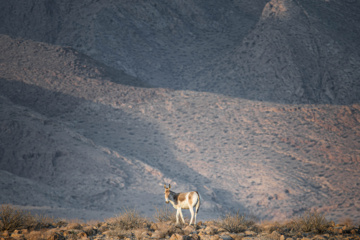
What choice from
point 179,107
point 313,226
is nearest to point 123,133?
point 179,107

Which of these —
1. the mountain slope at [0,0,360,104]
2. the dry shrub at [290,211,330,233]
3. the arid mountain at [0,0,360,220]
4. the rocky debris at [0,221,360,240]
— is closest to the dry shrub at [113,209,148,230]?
the rocky debris at [0,221,360,240]

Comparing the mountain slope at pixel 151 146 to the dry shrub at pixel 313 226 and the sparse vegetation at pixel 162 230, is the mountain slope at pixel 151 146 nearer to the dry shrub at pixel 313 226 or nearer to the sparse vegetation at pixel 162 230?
the sparse vegetation at pixel 162 230

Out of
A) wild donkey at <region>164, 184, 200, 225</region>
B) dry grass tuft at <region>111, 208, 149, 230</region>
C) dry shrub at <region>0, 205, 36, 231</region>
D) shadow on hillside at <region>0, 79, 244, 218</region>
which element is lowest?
shadow on hillside at <region>0, 79, 244, 218</region>

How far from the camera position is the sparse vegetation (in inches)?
378

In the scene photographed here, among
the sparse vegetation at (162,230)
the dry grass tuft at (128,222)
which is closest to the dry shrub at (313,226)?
the sparse vegetation at (162,230)

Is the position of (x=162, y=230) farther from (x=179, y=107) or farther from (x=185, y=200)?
(x=179, y=107)

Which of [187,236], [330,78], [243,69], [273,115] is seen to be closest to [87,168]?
[273,115]

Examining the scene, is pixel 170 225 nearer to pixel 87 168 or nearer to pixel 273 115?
pixel 87 168

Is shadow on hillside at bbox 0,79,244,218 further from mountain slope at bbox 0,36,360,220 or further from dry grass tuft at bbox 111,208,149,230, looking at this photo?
dry grass tuft at bbox 111,208,149,230

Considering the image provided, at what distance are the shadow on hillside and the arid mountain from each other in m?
0.14

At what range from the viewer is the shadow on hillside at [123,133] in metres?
31.7

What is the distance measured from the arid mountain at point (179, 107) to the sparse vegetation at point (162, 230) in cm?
1286

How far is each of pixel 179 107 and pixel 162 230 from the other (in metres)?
31.9

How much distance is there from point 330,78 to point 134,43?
26.9m
